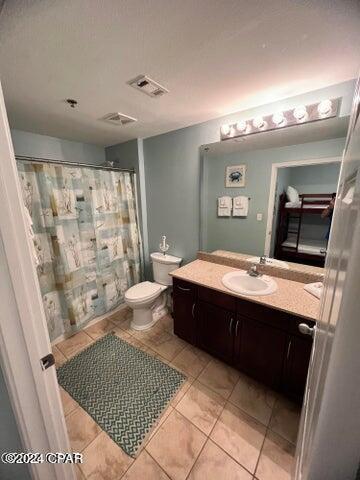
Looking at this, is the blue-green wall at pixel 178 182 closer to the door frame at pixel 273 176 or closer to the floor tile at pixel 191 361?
the door frame at pixel 273 176

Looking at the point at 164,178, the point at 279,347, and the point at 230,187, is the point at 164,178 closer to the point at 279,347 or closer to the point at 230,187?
the point at 230,187

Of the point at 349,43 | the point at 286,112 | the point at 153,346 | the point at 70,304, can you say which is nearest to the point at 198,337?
the point at 153,346

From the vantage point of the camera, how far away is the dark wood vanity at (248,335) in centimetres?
128

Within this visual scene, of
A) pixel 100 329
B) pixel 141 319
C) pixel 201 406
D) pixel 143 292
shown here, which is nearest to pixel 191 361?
pixel 201 406

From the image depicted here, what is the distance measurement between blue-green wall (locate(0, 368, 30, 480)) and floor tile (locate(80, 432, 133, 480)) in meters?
0.45

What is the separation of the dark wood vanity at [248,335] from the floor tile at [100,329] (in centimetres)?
94

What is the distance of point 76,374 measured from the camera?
5.49 feet

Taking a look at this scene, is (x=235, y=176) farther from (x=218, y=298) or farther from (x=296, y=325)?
(x=296, y=325)

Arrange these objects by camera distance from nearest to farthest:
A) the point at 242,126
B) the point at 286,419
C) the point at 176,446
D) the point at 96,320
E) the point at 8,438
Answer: the point at 8,438, the point at 176,446, the point at 286,419, the point at 242,126, the point at 96,320

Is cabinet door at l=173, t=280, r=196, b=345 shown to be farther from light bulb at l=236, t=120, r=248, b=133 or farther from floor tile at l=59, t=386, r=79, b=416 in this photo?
light bulb at l=236, t=120, r=248, b=133

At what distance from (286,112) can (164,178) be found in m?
1.34

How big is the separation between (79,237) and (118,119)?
124 cm

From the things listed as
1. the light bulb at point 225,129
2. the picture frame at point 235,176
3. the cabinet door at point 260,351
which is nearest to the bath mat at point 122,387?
the cabinet door at point 260,351

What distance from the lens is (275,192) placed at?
164cm
